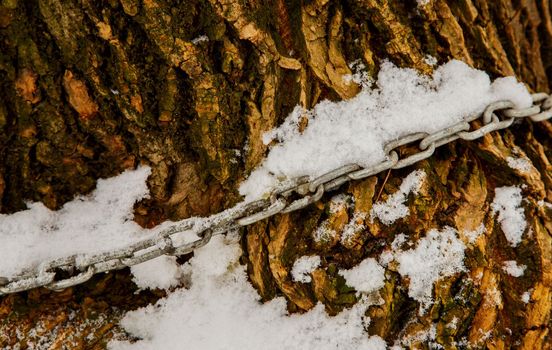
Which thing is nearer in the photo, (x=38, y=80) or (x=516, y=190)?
(x=38, y=80)

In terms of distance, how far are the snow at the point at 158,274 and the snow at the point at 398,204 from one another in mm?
956

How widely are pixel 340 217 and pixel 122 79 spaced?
3.51ft

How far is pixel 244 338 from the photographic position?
2000mm

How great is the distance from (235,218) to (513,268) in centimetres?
123

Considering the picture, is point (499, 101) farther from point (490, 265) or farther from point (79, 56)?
point (79, 56)

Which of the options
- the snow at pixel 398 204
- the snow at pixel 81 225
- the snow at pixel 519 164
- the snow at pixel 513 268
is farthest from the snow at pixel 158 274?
the snow at pixel 519 164

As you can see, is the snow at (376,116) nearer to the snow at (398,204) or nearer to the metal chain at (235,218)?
the metal chain at (235,218)

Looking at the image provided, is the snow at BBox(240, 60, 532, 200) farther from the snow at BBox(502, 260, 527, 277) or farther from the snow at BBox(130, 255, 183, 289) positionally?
the snow at BBox(502, 260, 527, 277)

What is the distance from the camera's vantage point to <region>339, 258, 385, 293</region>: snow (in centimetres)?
187

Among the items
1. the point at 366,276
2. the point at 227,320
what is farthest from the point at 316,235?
the point at 227,320

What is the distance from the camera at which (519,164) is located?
6.45 feet

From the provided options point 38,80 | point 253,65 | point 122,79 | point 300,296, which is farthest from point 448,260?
point 38,80

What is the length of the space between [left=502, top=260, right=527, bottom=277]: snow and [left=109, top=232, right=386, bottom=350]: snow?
25.0 inches

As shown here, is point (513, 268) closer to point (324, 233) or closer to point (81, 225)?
point (324, 233)
